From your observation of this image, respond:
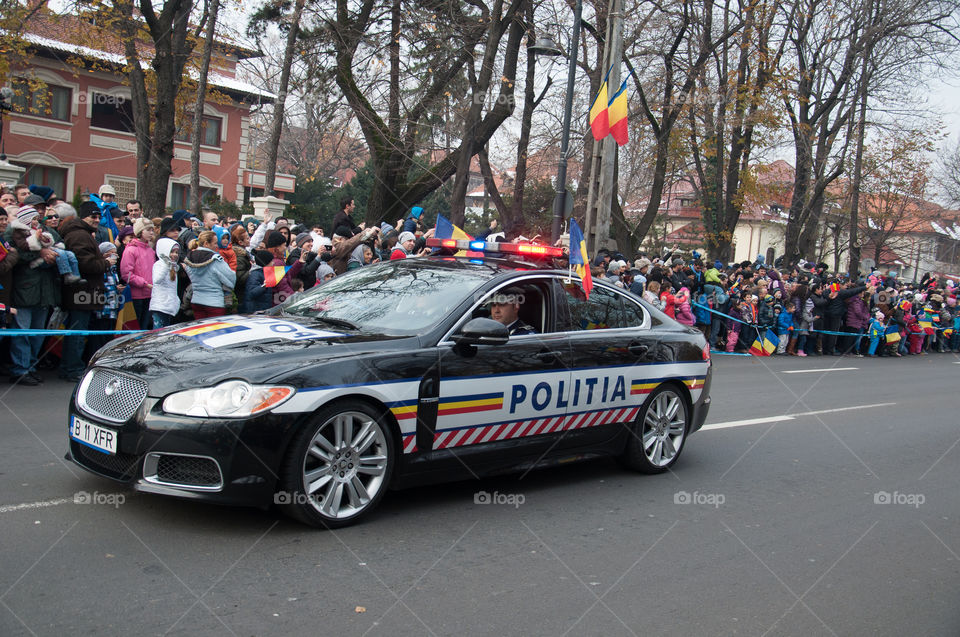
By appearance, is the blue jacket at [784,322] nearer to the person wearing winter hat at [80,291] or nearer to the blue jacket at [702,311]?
the blue jacket at [702,311]

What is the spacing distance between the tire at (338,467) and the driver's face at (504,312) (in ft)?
4.26

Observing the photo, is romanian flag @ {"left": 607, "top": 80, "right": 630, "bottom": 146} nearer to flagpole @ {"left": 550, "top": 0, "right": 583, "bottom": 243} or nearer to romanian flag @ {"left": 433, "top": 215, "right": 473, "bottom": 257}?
flagpole @ {"left": 550, "top": 0, "right": 583, "bottom": 243}

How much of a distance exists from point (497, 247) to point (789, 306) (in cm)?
1467

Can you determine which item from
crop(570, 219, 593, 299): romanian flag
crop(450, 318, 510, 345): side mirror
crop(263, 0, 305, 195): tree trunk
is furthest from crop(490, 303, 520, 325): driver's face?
crop(263, 0, 305, 195): tree trunk

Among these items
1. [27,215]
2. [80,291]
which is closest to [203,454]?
[80,291]

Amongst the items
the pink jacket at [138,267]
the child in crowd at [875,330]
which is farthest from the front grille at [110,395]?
the child in crowd at [875,330]

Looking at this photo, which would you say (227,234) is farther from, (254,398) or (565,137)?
(565,137)

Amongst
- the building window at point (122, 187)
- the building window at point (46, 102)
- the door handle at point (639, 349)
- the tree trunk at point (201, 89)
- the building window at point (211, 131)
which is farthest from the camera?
the building window at point (211, 131)

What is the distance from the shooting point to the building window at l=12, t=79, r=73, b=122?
34.4 meters

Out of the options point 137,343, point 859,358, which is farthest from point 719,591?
point 859,358

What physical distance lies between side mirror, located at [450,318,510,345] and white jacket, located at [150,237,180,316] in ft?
17.6

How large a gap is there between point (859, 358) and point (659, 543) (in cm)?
1845

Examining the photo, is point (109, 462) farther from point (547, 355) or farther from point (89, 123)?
point (89, 123)

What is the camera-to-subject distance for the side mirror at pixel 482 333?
548 cm
